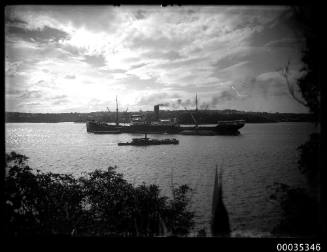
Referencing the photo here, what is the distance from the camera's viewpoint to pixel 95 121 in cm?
4938

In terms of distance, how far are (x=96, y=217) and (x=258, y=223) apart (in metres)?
7.77

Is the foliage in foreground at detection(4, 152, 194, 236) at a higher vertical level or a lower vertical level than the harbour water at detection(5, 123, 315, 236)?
higher

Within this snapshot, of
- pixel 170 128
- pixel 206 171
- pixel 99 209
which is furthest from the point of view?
pixel 170 128

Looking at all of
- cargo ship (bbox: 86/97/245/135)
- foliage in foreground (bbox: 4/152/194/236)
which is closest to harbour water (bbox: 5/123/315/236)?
foliage in foreground (bbox: 4/152/194/236)

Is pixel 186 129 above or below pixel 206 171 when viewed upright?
above

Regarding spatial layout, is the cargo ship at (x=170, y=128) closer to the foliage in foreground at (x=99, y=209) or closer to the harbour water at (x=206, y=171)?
the harbour water at (x=206, y=171)

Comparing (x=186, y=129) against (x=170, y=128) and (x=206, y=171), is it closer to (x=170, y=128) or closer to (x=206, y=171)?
(x=170, y=128)

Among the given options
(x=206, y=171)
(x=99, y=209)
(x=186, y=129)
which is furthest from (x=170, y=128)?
(x=99, y=209)

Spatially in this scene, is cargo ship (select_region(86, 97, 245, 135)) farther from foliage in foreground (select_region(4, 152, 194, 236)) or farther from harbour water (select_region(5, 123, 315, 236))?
foliage in foreground (select_region(4, 152, 194, 236))

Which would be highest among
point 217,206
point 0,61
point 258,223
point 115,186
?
point 0,61

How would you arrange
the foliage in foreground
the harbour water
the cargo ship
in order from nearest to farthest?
the foliage in foreground, the harbour water, the cargo ship
